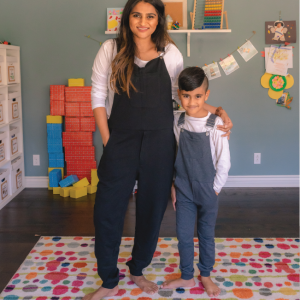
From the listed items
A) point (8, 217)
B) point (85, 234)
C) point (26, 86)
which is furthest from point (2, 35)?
point (85, 234)

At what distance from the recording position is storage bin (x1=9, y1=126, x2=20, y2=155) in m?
3.28

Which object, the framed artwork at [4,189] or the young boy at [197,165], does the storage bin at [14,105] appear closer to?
the framed artwork at [4,189]

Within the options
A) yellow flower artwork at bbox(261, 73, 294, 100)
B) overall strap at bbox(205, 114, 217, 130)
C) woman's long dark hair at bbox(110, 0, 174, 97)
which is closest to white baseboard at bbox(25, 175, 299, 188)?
yellow flower artwork at bbox(261, 73, 294, 100)

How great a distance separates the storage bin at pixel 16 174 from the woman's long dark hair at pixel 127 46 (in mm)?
2019

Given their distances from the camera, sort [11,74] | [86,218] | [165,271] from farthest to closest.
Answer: [11,74] → [86,218] → [165,271]

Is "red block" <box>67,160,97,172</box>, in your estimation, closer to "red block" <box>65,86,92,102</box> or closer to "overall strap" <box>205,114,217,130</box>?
"red block" <box>65,86,92,102</box>

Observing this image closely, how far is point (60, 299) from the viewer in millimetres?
1800

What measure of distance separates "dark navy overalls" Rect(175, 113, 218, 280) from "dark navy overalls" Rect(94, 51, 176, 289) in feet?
0.21

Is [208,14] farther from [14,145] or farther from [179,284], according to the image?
[179,284]

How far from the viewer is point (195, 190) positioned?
→ 174cm

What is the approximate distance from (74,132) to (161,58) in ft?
6.45

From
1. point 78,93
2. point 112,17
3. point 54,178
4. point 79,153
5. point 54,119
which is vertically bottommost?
point 54,178

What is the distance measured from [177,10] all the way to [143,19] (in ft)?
6.26

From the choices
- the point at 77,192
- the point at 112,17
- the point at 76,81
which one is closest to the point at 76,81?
the point at 76,81
